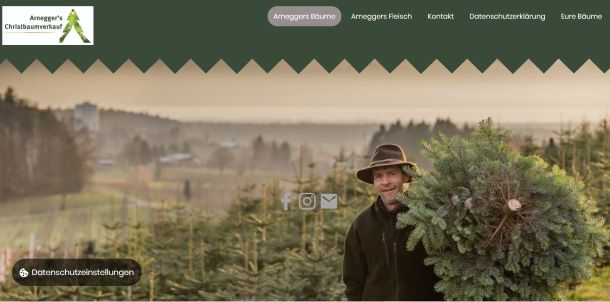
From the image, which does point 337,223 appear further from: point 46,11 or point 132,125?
point 46,11

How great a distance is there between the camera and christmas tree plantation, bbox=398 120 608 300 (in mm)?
5184

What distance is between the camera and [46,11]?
6.73 metres

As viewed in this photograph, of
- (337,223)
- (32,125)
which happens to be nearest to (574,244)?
(337,223)

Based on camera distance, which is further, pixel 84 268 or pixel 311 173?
pixel 311 173

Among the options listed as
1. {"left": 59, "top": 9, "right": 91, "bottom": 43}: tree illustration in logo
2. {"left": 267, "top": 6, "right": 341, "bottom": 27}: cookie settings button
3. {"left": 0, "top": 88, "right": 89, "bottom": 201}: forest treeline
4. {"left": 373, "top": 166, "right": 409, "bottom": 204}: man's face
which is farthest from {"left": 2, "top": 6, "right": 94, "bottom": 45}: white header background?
{"left": 373, "top": 166, "right": 409, "bottom": 204}: man's face

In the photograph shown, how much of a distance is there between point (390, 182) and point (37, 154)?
4335 millimetres

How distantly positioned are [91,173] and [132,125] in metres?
0.75

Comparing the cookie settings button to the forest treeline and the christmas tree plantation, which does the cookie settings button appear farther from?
the forest treeline

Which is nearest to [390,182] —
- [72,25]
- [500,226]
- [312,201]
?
[500,226]

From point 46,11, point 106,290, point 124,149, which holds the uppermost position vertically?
point 46,11

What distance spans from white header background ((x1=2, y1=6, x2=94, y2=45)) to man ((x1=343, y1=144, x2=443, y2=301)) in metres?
2.44

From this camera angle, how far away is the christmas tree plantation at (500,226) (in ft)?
17.0

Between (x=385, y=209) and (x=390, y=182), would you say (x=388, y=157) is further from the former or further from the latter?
(x=385, y=209)

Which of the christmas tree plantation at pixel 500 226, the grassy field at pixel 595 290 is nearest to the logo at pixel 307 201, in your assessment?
the grassy field at pixel 595 290
